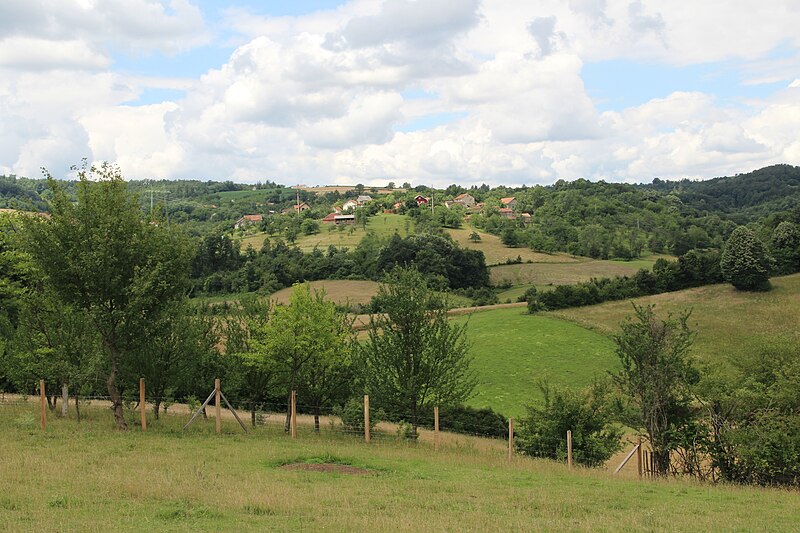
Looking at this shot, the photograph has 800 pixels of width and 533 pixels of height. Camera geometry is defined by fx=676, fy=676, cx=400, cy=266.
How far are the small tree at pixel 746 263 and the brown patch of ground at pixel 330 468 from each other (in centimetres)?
6768

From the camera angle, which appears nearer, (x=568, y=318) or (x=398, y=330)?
(x=398, y=330)

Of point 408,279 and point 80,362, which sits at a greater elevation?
point 408,279

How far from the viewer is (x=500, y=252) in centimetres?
11756

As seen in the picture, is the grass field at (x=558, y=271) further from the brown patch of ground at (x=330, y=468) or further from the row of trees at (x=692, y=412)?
the brown patch of ground at (x=330, y=468)

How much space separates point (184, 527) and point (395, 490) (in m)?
5.08

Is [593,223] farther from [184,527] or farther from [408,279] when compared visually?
[184,527]

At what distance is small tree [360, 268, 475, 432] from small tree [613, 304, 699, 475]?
6189 millimetres

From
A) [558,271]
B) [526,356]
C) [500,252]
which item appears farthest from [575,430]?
[500,252]

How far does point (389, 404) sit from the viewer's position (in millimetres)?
26141

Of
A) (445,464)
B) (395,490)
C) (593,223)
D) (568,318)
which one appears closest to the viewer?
(395,490)

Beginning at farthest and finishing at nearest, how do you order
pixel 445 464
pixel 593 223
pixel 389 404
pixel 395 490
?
1. pixel 593 223
2. pixel 389 404
3. pixel 445 464
4. pixel 395 490

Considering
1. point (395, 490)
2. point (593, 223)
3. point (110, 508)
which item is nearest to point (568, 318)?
point (395, 490)

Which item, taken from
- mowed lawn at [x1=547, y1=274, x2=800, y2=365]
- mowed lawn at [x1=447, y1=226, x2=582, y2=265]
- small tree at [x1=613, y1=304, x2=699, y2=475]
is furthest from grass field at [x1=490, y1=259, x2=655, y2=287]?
small tree at [x1=613, y1=304, x2=699, y2=475]

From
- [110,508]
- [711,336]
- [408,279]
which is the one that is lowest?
[711,336]
